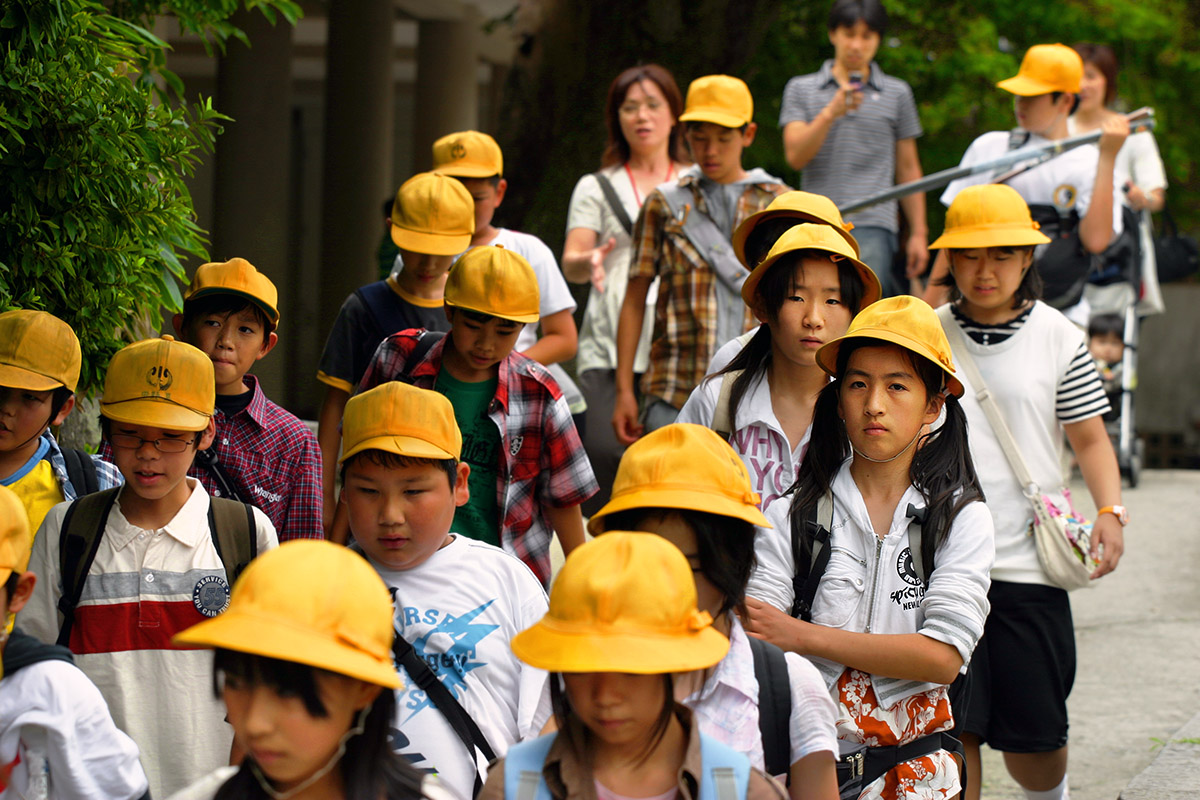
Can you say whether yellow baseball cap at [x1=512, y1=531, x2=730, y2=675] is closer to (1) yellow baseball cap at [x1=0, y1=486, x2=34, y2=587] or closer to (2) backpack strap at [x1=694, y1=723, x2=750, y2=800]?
(2) backpack strap at [x1=694, y1=723, x2=750, y2=800]

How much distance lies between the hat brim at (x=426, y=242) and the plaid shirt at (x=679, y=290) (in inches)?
35.7

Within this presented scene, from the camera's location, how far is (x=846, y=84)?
23.7 ft

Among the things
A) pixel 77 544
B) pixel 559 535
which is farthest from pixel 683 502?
pixel 559 535

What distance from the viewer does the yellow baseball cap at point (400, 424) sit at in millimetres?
3537

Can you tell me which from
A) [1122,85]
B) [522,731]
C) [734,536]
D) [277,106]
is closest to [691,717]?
[734,536]

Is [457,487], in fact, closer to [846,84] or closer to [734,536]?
[734,536]

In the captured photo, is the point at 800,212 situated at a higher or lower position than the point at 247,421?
higher

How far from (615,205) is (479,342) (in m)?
2.26

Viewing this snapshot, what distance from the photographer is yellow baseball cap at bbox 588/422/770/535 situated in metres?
3.02

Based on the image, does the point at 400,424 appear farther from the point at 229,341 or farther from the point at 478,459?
the point at 229,341

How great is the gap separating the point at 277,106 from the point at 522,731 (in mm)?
12083

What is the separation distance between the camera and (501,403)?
182 inches

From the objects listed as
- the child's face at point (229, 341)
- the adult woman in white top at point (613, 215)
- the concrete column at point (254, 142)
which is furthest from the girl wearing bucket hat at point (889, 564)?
the concrete column at point (254, 142)

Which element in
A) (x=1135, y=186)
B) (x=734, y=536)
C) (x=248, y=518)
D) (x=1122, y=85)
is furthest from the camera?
(x=1122, y=85)
